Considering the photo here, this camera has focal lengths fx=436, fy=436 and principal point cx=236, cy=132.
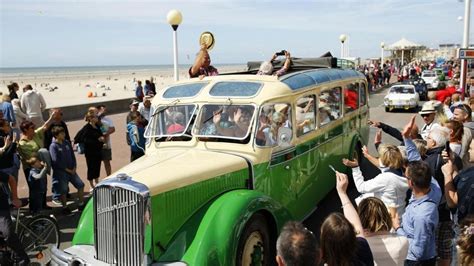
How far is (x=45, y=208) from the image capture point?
7836 mm

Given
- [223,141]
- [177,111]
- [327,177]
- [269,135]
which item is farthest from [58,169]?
[327,177]

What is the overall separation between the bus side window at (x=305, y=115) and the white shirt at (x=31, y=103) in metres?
8.10

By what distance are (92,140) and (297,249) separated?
6211 millimetres

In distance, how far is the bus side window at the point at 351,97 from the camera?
27.6 ft

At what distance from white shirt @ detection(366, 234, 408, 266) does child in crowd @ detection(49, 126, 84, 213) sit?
18.6 ft

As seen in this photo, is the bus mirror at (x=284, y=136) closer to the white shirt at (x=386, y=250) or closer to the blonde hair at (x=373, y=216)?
the blonde hair at (x=373, y=216)

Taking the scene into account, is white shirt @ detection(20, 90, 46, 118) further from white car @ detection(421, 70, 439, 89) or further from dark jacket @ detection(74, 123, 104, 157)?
white car @ detection(421, 70, 439, 89)

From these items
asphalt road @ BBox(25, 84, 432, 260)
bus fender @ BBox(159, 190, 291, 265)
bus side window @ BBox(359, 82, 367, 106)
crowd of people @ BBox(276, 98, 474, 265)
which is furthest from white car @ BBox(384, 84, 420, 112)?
bus fender @ BBox(159, 190, 291, 265)

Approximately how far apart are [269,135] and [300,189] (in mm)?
1129

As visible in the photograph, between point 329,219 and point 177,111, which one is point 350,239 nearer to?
point 329,219

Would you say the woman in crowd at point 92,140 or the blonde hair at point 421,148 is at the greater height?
the blonde hair at point 421,148

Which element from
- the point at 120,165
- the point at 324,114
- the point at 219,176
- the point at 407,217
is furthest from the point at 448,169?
the point at 120,165

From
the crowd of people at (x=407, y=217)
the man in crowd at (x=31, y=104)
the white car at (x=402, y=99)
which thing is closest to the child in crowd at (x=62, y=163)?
the man in crowd at (x=31, y=104)

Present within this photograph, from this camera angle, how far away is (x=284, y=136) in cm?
549
